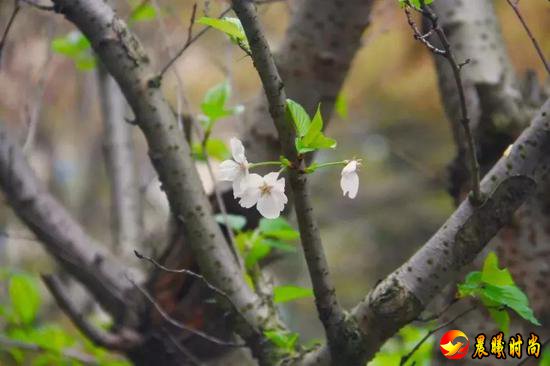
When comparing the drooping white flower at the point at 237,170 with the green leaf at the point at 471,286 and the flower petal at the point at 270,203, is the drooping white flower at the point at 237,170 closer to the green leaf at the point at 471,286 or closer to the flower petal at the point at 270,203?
the flower petal at the point at 270,203

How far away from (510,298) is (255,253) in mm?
409

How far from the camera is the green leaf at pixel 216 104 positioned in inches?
41.6

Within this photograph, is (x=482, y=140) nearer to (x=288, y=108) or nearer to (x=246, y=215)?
(x=246, y=215)

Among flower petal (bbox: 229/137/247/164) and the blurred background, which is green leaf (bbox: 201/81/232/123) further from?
flower petal (bbox: 229/137/247/164)

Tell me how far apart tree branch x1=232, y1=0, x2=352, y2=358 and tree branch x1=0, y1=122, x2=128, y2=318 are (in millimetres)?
582

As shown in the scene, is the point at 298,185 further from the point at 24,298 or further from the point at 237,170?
the point at 24,298

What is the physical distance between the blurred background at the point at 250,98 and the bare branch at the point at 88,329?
141 millimetres

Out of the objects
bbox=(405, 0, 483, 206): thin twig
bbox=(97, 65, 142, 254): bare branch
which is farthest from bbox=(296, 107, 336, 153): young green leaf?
bbox=(97, 65, 142, 254): bare branch

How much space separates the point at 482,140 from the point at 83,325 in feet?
2.43

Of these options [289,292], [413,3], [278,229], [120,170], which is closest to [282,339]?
[289,292]

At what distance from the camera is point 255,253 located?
1.01 meters

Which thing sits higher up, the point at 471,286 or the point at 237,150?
the point at 237,150

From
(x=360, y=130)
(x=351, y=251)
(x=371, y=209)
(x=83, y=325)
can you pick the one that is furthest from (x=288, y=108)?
(x=351, y=251)

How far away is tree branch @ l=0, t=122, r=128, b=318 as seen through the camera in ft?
3.79
